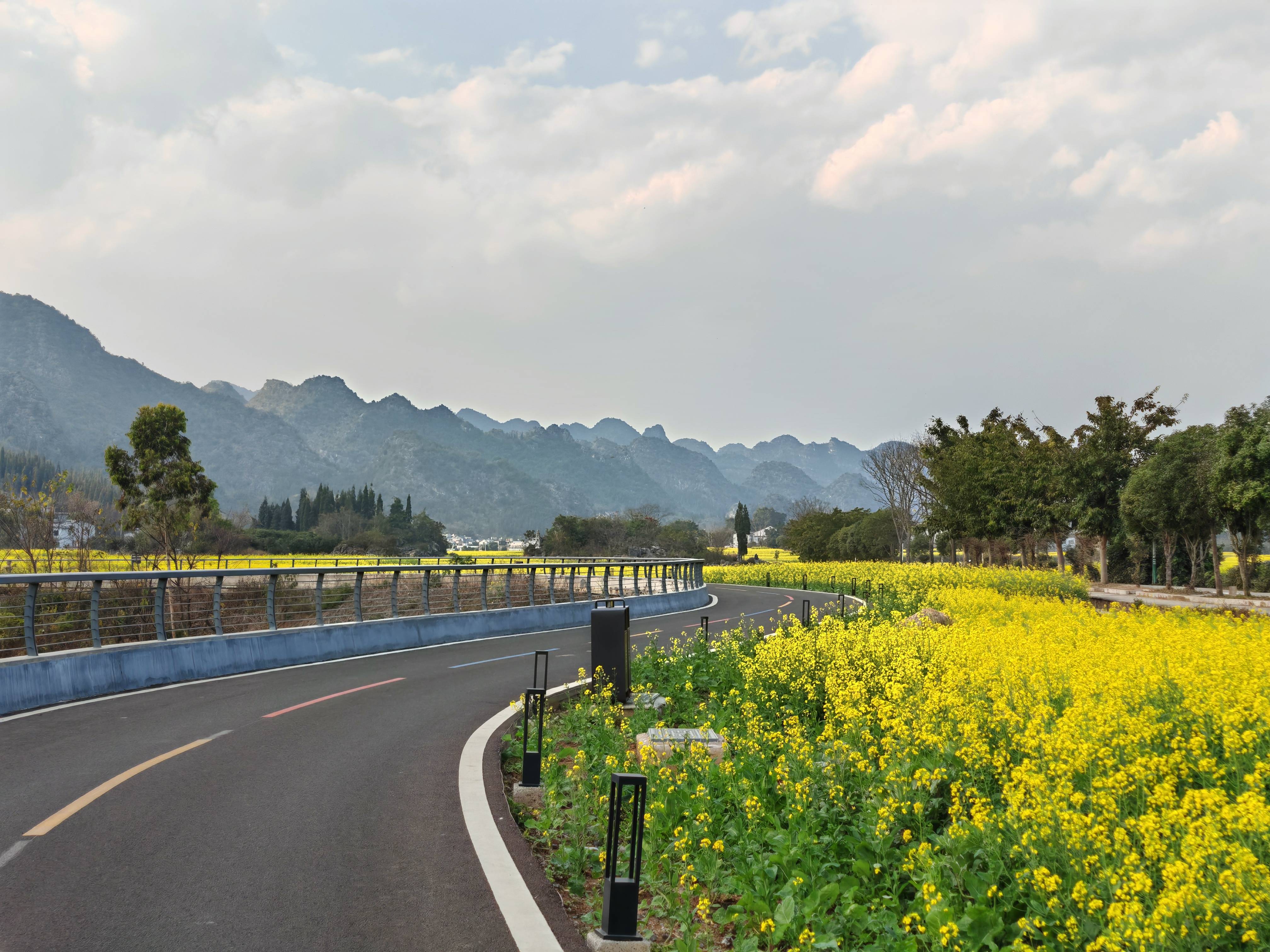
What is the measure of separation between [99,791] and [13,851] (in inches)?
59.0

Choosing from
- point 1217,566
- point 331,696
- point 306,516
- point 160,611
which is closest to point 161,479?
point 160,611

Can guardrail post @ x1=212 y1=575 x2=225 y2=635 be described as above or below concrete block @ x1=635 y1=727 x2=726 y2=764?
above

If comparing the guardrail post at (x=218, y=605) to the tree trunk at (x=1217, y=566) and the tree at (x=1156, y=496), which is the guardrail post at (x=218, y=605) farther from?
the tree at (x=1156, y=496)

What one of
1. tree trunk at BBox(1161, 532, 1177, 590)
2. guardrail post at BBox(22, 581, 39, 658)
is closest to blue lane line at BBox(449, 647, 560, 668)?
guardrail post at BBox(22, 581, 39, 658)

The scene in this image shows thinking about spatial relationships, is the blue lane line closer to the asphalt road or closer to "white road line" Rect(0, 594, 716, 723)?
"white road line" Rect(0, 594, 716, 723)

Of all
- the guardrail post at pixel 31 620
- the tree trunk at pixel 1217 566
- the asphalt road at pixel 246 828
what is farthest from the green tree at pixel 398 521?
the asphalt road at pixel 246 828

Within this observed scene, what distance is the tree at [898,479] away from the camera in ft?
256

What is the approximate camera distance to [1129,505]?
48.5m

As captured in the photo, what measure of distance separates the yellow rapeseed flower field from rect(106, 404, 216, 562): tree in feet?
116

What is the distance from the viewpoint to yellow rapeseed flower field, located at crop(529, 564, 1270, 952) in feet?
12.6

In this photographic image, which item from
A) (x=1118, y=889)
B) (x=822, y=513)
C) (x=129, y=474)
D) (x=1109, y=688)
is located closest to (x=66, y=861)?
(x=1118, y=889)

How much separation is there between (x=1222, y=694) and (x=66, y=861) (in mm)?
8041

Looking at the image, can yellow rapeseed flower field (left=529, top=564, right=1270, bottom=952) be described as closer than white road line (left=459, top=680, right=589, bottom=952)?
Yes

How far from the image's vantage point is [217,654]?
14141 millimetres
